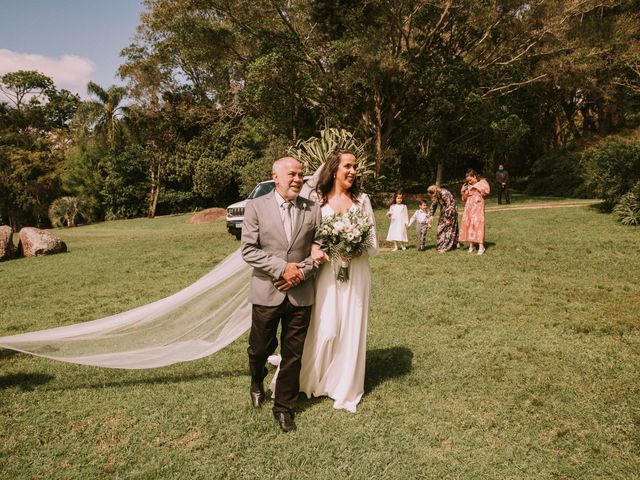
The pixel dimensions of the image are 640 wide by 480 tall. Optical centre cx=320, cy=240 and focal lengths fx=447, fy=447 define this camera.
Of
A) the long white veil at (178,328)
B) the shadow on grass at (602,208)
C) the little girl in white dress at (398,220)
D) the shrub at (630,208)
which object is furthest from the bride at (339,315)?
the shadow on grass at (602,208)

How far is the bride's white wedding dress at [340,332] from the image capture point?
4141 mm

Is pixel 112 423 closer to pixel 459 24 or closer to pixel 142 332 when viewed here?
pixel 142 332

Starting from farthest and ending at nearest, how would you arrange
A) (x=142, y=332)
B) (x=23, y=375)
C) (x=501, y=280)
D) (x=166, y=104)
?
(x=166, y=104)
(x=501, y=280)
(x=23, y=375)
(x=142, y=332)

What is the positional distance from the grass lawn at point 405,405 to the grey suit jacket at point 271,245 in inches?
46.6

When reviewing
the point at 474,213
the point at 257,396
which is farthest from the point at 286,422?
the point at 474,213

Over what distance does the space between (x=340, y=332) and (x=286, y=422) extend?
0.93 meters

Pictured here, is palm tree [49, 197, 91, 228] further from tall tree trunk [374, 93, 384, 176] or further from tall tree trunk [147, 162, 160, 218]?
tall tree trunk [374, 93, 384, 176]

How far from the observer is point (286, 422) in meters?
3.89

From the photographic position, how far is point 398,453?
141 inches

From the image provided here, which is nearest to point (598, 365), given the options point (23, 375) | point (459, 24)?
point (23, 375)

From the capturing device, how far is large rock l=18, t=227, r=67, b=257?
15.6 m

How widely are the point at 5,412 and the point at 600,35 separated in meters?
30.0

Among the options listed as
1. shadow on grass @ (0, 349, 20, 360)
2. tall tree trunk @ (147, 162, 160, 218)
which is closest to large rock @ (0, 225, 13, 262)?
shadow on grass @ (0, 349, 20, 360)

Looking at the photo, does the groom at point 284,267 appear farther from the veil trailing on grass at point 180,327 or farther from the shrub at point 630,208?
Answer: the shrub at point 630,208
